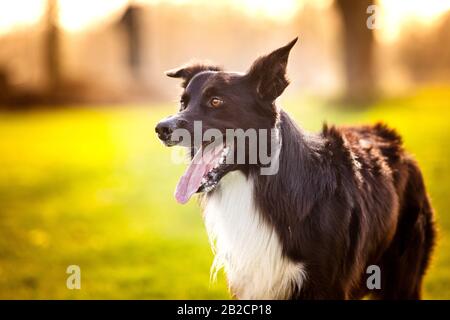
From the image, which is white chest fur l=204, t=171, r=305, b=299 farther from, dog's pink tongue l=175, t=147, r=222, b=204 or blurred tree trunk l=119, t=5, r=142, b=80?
blurred tree trunk l=119, t=5, r=142, b=80

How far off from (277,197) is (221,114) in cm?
60

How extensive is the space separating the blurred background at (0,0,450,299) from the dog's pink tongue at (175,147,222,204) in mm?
847

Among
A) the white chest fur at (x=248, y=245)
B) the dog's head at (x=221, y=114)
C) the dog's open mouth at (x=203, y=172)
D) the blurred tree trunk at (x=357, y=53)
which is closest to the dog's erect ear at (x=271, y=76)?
the dog's head at (x=221, y=114)

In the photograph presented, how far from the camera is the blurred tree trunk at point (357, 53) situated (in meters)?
12.5

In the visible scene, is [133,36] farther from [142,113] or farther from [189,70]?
[189,70]

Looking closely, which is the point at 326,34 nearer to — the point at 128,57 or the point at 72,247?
the point at 128,57

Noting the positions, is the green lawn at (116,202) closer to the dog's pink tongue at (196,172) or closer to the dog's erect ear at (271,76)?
the dog's pink tongue at (196,172)

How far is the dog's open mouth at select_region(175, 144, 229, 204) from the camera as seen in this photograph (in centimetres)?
322

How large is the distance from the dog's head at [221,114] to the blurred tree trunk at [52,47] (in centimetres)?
1039

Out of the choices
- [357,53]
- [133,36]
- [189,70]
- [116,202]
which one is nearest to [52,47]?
[133,36]

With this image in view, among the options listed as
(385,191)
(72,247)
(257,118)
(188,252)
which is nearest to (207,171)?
(257,118)

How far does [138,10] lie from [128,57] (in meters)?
2.13

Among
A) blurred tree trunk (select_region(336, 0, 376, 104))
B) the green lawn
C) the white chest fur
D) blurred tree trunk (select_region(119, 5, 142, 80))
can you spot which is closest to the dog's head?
the white chest fur

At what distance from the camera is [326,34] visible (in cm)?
1405
